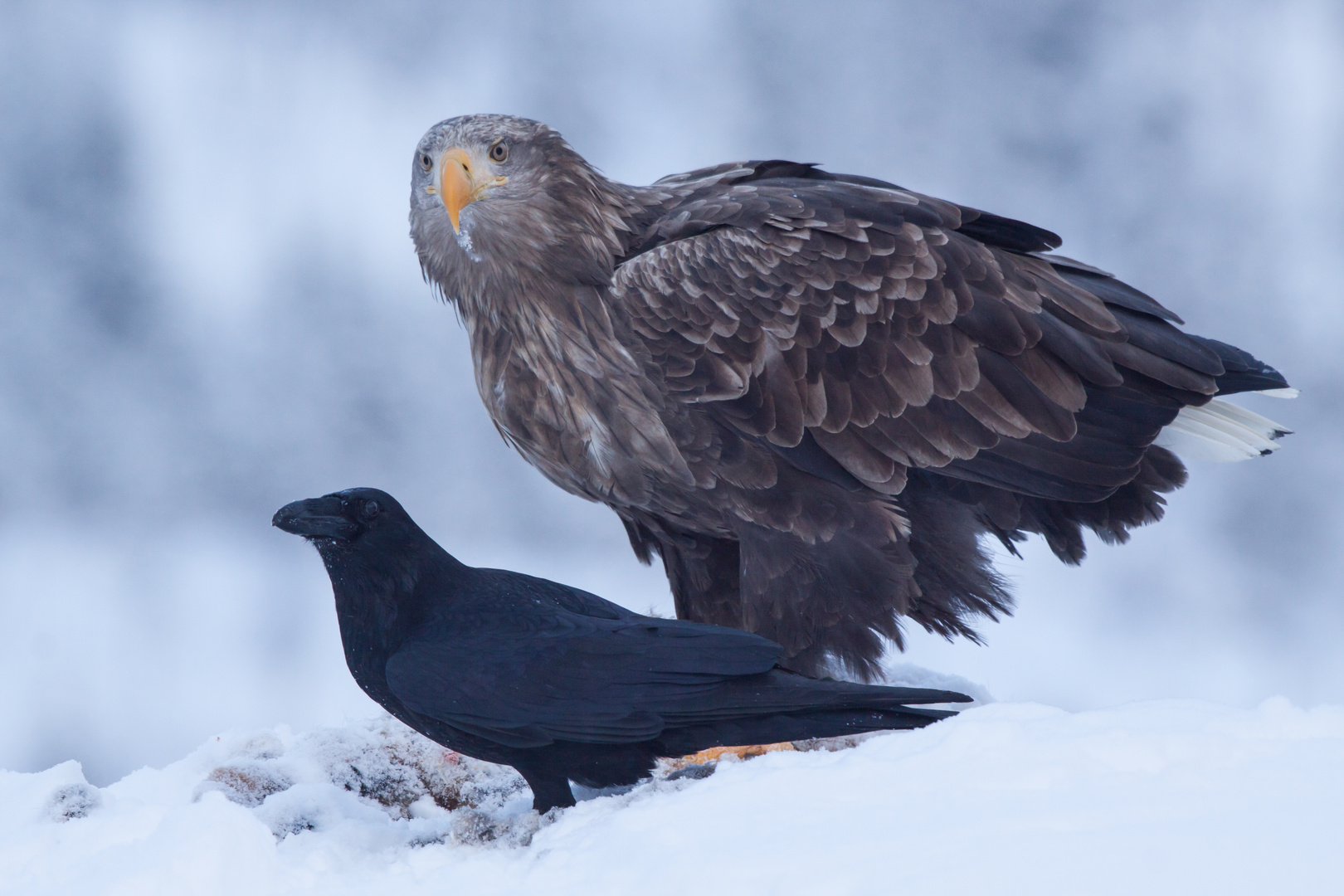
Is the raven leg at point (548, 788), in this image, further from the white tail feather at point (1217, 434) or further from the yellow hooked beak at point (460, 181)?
the white tail feather at point (1217, 434)

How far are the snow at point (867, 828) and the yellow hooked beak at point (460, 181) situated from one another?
173 centimetres

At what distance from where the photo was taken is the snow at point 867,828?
178 centimetres

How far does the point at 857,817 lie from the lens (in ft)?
6.76

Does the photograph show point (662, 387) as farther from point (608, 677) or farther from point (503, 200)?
point (608, 677)

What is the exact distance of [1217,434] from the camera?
3.62 m

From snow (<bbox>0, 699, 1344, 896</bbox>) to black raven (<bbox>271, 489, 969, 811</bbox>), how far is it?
82 millimetres

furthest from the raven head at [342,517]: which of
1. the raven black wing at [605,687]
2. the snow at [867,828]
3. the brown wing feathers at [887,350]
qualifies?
the brown wing feathers at [887,350]

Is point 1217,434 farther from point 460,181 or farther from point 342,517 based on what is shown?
point 342,517

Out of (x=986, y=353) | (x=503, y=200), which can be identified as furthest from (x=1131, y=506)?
(x=503, y=200)

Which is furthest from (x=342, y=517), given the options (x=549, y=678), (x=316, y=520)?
(x=549, y=678)

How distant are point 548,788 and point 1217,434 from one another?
242 cm

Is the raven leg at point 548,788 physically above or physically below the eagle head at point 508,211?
below

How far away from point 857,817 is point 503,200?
2205 millimetres

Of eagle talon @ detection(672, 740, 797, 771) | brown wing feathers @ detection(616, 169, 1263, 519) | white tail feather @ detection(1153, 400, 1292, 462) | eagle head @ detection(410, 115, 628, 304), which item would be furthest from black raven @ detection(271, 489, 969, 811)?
white tail feather @ detection(1153, 400, 1292, 462)
